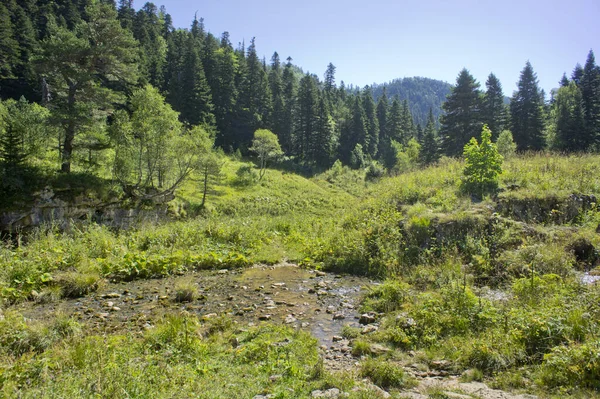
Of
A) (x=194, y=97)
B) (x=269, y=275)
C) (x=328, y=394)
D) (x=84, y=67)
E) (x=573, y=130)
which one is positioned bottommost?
(x=269, y=275)

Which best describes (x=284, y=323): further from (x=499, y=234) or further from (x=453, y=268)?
(x=499, y=234)

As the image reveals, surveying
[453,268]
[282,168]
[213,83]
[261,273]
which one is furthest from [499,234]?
[213,83]

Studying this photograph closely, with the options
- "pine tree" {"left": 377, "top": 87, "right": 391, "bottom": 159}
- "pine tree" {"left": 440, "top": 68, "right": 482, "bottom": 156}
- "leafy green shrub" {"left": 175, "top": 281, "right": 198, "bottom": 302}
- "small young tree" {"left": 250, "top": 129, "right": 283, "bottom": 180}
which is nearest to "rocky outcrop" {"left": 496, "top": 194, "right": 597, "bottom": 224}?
"leafy green shrub" {"left": 175, "top": 281, "right": 198, "bottom": 302}

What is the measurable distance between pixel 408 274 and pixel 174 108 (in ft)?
179

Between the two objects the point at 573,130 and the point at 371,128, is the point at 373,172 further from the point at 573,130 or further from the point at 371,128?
the point at 573,130

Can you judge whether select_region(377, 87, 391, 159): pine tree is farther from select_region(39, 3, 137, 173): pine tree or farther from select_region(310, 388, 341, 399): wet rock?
select_region(310, 388, 341, 399): wet rock

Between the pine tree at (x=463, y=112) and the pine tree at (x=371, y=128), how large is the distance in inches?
1104

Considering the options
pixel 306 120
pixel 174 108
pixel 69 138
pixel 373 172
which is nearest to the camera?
pixel 69 138

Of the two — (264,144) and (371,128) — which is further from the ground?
(371,128)

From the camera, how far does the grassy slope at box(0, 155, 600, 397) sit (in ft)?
16.7

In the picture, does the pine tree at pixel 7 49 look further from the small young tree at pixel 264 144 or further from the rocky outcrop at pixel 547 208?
the rocky outcrop at pixel 547 208

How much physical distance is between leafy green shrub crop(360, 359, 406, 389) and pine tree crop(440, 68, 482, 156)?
135ft

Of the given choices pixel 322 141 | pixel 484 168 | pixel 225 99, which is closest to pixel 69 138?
pixel 484 168

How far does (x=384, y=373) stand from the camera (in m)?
5.30
